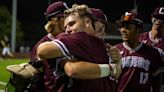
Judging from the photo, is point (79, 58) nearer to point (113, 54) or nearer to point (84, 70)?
point (84, 70)

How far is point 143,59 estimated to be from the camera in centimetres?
530

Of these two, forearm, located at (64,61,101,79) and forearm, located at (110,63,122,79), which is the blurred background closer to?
forearm, located at (110,63,122,79)

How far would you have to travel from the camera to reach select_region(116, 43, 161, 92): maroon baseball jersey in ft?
17.3

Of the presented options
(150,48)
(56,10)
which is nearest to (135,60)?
(150,48)

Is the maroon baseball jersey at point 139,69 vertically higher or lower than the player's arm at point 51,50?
lower

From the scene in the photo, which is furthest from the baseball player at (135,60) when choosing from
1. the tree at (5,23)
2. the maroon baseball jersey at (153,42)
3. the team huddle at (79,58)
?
the tree at (5,23)

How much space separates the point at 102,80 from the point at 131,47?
2086 millimetres

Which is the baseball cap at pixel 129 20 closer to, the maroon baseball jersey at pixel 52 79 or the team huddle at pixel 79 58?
the team huddle at pixel 79 58

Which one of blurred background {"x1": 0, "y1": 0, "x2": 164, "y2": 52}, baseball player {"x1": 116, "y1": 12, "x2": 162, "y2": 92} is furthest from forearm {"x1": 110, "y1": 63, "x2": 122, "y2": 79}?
blurred background {"x1": 0, "y1": 0, "x2": 164, "y2": 52}

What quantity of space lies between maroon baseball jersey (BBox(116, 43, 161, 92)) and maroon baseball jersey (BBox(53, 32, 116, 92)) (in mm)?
1790

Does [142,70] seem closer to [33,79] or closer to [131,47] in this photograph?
[131,47]

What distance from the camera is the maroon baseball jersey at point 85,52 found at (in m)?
3.21

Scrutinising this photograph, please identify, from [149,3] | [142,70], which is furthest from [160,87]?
[149,3]

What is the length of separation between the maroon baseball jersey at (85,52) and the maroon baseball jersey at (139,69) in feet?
5.87
